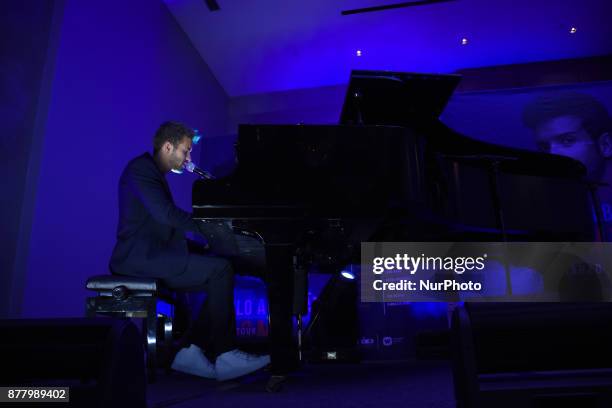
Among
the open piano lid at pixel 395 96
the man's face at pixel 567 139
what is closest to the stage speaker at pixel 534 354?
the open piano lid at pixel 395 96

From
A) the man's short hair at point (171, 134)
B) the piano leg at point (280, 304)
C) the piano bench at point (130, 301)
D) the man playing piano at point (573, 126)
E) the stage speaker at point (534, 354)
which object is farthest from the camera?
the man playing piano at point (573, 126)

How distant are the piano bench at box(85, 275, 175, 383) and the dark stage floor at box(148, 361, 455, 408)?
0.64 feet

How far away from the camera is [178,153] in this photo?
8.25ft

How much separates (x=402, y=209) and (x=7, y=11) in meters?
2.37

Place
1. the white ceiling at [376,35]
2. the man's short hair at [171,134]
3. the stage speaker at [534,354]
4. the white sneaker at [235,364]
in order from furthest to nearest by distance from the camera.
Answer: the white ceiling at [376,35]
the man's short hair at [171,134]
the white sneaker at [235,364]
the stage speaker at [534,354]

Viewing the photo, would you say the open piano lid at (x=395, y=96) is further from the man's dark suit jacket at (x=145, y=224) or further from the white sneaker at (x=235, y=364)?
the white sneaker at (x=235, y=364)

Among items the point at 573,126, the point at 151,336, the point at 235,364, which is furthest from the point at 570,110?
the point at 151,336

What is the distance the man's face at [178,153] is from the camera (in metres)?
2.50

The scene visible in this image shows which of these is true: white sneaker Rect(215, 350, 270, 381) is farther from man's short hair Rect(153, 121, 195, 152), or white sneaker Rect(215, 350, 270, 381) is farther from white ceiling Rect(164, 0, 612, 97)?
white ceiling Rect(164, 0, 612, 97)

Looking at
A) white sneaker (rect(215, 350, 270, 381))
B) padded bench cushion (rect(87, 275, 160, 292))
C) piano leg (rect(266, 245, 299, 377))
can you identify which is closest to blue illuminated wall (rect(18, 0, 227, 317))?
padded bench cushion (rect(87, 275, 160, 292))

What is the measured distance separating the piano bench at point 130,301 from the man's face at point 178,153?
0.67m

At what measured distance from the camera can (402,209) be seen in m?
1.98

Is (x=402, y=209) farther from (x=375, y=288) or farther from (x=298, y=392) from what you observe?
(x=375, y=288)

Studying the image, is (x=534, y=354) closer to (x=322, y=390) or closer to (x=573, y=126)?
(x=322, y=390)
